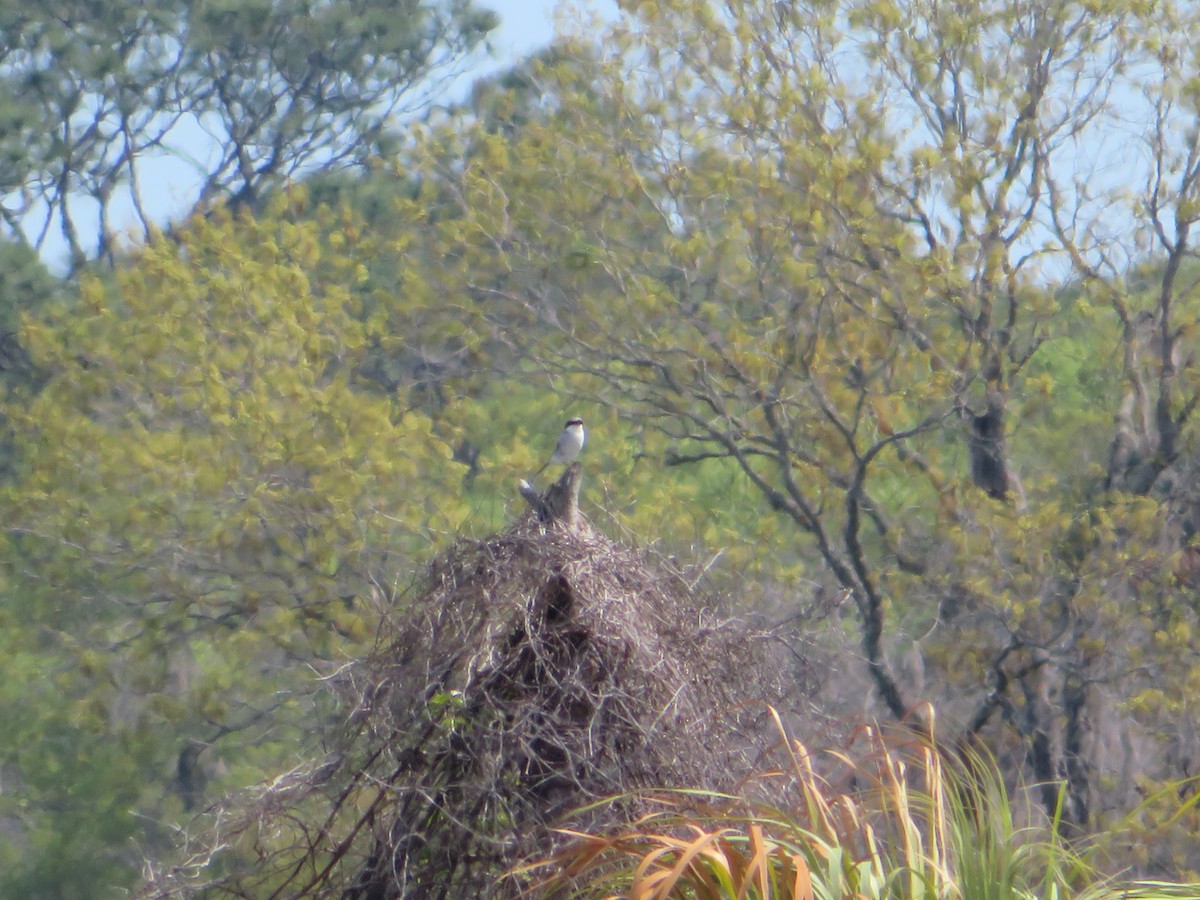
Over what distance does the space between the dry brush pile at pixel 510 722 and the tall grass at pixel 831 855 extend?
0.24 meters

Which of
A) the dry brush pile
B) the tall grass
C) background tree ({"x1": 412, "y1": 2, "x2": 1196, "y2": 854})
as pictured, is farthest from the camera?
background tree ({"x1": 412, "y1": 2, "x2": 1196, "y2": 854})

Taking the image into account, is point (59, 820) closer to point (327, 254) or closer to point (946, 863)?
point (327, 254)

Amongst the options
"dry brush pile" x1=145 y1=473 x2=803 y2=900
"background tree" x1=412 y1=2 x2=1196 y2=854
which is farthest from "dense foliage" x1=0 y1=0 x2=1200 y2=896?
"dry brush pile" x1=145 y1=473 x2=803 y2=900

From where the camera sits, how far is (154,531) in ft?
36.6

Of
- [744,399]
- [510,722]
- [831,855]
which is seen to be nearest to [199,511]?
[744,399]

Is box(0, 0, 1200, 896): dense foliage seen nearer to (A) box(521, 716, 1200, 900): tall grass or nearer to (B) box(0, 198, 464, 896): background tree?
(B) box(0, 198, 464, 896): background tree

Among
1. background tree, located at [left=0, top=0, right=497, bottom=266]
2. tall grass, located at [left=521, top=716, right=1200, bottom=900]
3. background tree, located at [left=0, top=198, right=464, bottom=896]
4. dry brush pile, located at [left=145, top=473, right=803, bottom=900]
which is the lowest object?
tall grass, located at [left=521, top=716, right=1200, bottom=900]

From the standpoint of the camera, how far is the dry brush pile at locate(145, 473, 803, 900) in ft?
13.9

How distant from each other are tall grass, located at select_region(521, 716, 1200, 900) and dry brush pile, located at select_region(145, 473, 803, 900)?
0.24 m

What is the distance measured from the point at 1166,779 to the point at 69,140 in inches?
527

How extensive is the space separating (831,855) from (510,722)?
44.8 inches

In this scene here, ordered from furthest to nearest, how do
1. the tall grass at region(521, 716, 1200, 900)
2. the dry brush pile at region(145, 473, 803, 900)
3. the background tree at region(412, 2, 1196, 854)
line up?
the background tree at region(412, 2, 1196, 854), the dry brush pile at region(145, 473, 803, 900), the tall grass at region(521, 716, 1200, 900)

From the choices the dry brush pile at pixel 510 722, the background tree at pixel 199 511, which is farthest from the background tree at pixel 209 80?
the dry brush pile at pixel 510 722

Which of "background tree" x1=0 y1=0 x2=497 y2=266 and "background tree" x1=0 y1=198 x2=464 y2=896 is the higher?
"background tree" x1=0 y1=0 x2=497 y2=266
